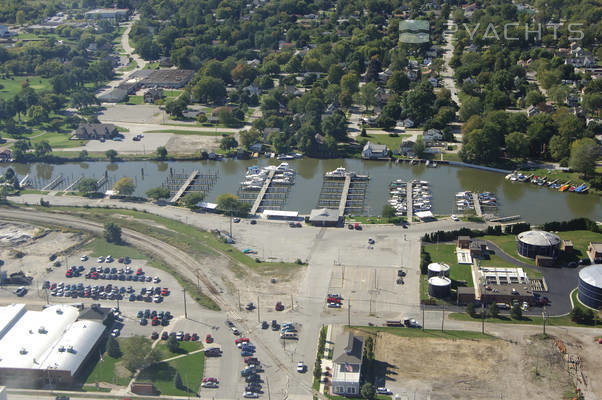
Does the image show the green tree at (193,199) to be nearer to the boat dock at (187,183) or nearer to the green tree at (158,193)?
the green tree at (158,193)

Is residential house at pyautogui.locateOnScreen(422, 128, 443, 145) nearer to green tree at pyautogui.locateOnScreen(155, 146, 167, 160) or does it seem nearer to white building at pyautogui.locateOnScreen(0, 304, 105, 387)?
green tree at pyautogui.locateOnScreen(155, 146, 167, 160)

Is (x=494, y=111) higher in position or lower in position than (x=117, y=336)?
higher

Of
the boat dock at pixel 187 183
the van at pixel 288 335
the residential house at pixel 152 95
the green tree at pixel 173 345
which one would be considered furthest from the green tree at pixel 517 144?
the residential house at pixel 152 95

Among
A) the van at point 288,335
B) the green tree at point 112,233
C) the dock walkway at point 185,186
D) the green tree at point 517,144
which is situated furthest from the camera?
the green tree at point 517,144

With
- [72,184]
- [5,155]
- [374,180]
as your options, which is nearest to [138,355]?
[374,180]

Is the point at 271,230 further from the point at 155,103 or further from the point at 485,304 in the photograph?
the point at 155,103

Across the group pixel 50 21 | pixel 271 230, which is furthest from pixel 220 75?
pixel 50 21
